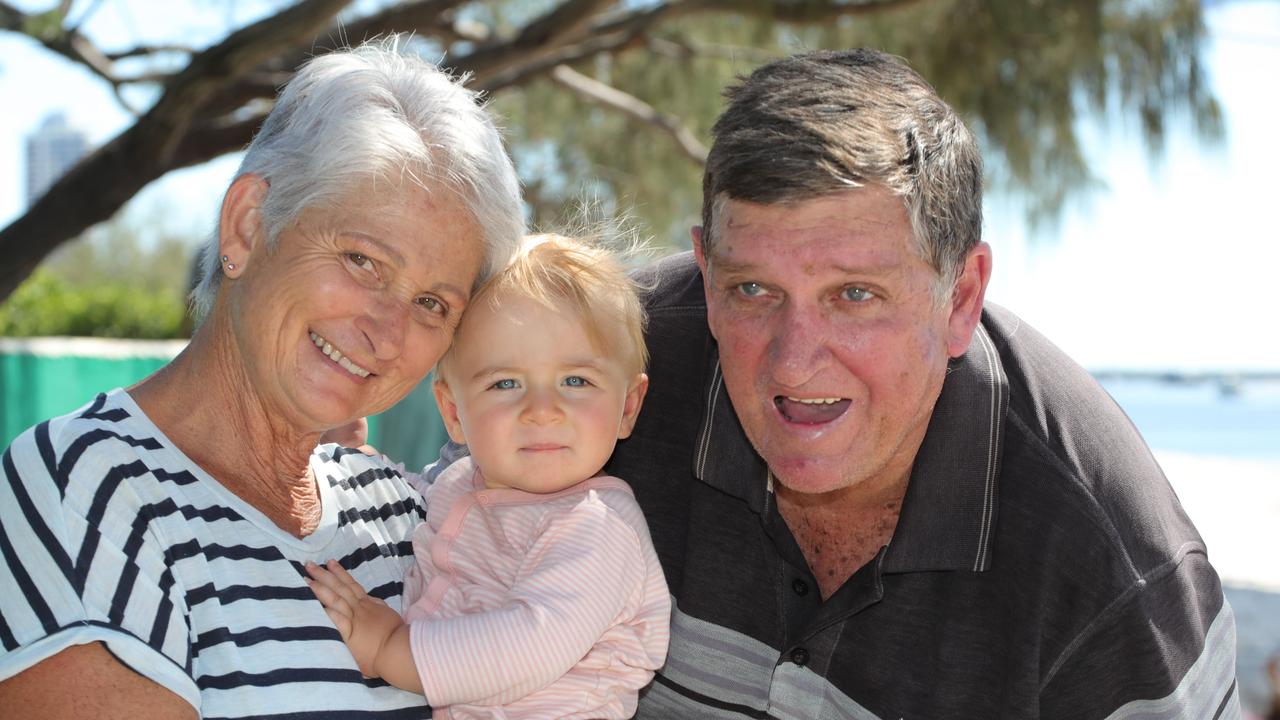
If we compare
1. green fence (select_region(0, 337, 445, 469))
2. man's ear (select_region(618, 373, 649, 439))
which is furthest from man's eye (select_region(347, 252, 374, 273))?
green fence (select_region(0, 337, 445, 469))

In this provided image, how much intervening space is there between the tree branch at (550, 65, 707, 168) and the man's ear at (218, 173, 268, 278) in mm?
5149

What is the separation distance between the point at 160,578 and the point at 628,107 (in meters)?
6.18

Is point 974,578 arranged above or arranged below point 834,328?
below

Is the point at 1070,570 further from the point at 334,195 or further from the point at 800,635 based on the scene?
the point at 334,195

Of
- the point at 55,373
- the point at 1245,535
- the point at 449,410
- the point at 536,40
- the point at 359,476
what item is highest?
the point at 536,40

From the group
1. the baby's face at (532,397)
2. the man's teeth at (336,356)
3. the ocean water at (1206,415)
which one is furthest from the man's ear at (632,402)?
the ocean water at (1206,415)

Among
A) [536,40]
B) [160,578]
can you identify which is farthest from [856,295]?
[536,40]

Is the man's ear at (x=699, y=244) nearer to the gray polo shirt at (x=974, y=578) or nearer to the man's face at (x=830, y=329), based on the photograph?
the man's face at (x=830, y=329)

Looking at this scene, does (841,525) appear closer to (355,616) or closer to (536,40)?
(355,616)

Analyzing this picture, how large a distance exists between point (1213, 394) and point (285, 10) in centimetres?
6056

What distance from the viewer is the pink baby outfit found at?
1.89 metres

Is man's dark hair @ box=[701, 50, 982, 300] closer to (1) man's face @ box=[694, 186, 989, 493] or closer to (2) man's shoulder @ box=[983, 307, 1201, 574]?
(1) man's face @ box=[694, 186, 989, 493]

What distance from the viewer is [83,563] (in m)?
1.63

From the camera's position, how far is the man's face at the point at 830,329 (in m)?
2.08
